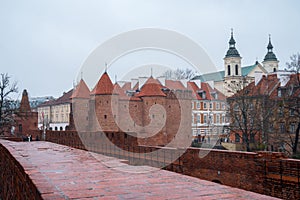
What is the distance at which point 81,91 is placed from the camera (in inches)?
1396

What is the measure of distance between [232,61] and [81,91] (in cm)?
2987

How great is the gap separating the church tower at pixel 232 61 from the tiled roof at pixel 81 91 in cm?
2881

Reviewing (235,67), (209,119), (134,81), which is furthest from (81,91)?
(235,67)

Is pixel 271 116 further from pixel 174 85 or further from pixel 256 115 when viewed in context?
pixel 174 85

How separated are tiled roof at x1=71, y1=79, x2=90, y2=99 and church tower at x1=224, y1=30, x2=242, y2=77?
28.8 metres

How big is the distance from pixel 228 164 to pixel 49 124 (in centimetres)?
4725

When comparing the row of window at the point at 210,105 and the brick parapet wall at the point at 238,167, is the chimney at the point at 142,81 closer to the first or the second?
the row of window at the point at 210,105

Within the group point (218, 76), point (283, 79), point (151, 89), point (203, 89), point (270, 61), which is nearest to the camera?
point (283, 79)

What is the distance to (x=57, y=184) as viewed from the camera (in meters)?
2.93

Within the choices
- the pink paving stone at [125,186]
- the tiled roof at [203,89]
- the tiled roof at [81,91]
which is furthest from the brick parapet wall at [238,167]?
the tiled roof at [203,89]

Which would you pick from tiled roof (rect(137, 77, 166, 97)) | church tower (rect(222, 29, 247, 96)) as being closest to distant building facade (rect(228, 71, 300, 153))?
tiled roof (rect(137, 77, 166, 97))

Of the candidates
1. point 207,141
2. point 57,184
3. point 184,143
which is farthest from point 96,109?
point 57,184

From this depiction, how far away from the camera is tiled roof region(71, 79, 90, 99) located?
116 feet

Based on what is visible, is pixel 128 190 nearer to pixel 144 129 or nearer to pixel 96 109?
pixel 96 109
